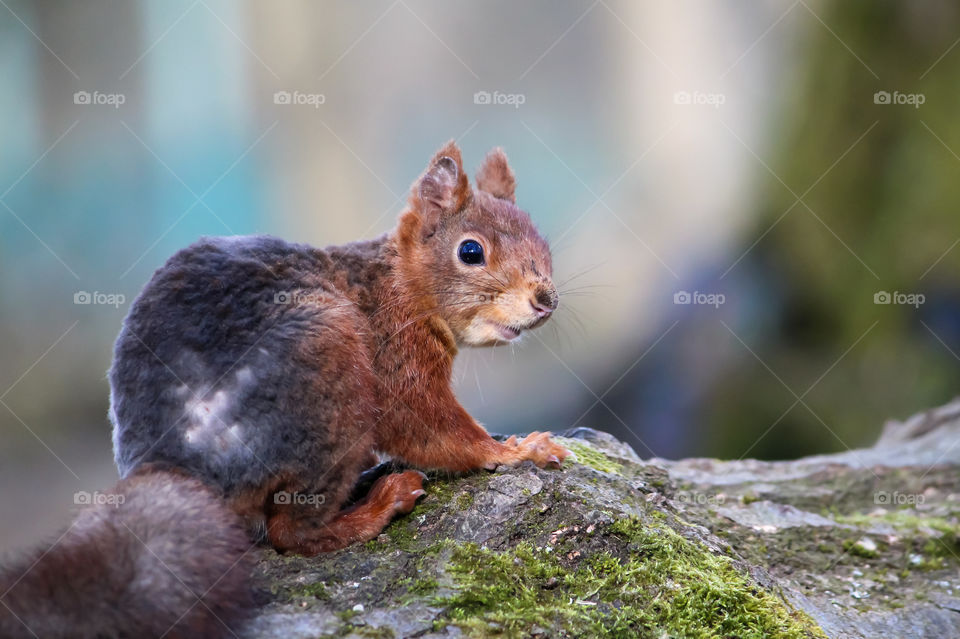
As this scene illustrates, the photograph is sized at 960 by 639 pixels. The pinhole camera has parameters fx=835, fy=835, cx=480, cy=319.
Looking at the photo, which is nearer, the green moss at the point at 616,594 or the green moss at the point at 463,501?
the green moss at the point at 616,594

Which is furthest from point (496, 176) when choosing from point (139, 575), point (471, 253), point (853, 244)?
point (853, 244)

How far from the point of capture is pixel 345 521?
3391 millimetres

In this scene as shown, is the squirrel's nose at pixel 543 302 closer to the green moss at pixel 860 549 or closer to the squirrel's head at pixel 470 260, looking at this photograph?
the squirrel's head at pixel 470 260

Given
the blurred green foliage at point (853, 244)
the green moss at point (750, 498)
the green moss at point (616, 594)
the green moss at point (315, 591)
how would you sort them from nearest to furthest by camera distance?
1. the green moss at point (616, 594)
2. the green moss at point (315, 591)
3. the green moss at point (750, 498)
4. the blurred green foliage at point (853, 244)

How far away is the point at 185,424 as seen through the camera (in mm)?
3148

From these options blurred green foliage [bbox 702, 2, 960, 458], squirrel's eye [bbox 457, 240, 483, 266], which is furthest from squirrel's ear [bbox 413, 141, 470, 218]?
blurred green foliage [bbox 702, 2, 960, 458]

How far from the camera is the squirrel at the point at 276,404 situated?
2.48 m

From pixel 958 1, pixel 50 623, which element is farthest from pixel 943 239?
pixel 50 623

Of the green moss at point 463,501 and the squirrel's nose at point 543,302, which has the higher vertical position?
the squirrel's nose at point 543,302

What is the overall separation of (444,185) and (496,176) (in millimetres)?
667

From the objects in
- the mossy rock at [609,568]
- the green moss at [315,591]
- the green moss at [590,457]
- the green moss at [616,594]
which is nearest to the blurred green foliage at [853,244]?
the mossy rock at [609,568]

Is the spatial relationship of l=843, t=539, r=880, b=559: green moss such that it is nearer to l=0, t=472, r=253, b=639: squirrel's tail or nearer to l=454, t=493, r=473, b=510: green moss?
l=454, t=493, r=473, b=510: green moss

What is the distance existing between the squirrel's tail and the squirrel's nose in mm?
1554

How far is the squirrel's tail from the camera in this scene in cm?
232
